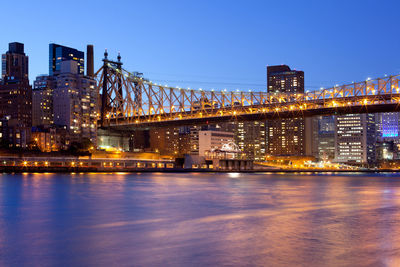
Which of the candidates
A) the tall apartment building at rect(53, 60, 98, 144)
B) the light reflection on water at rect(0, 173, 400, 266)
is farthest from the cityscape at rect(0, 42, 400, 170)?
the light reflection on water at rect(0, 173, 400, 266)

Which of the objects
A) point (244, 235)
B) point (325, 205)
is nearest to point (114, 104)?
point (325, 205)

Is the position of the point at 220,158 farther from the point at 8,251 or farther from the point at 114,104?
the point at 8,251

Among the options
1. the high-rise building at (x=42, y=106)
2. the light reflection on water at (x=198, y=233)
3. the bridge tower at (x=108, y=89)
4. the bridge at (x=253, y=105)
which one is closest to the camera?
the light reflection on water at (x=198, y=233)

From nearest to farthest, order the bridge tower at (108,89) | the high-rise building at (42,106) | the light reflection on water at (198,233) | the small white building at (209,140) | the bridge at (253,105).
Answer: the light reflection on water at (198,233) < the bridge at (253,105) < the bridge tower at (108,89) < the high-rise building at (42,106) < the small white building at (209,140)

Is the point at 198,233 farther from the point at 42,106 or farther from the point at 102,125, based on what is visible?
the point at 42,106

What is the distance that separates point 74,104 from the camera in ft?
428

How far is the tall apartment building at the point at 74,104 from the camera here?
129 metres

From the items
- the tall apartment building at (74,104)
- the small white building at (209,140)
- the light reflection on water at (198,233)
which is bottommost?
the light reflection on water at (198,233)

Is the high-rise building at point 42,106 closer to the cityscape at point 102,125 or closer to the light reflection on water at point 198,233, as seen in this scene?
the cityscape at point 102,125

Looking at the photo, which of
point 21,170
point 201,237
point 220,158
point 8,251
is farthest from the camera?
point 220,158

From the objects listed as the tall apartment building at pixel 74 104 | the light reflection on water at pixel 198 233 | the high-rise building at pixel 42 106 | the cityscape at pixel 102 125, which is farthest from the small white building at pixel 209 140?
the light reflection on water at pixel 198 233

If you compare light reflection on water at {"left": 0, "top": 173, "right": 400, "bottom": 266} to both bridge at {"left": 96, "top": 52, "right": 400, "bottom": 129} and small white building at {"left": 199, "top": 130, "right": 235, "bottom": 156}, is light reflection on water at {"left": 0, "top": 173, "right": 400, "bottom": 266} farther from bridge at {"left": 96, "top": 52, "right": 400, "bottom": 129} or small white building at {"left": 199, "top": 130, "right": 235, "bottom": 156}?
small white building at {"left": 199, "top": 130, "right": 235, "bottom": 156}

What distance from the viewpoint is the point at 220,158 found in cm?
11700

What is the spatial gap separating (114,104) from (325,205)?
84267 mm
